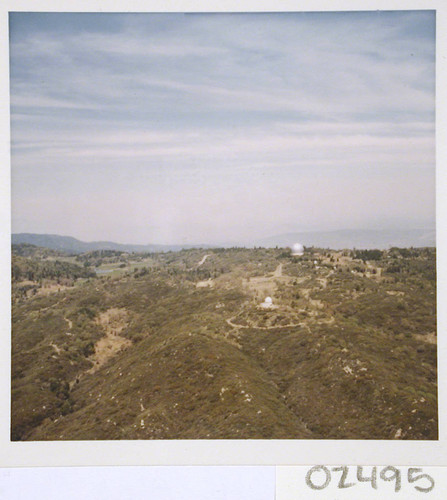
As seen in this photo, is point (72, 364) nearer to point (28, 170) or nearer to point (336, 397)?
point (28, 170)

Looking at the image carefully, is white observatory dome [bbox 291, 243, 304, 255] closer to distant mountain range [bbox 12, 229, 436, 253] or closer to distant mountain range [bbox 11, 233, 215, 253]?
distant mountain range [bbox 12, 229, 436, 253]
